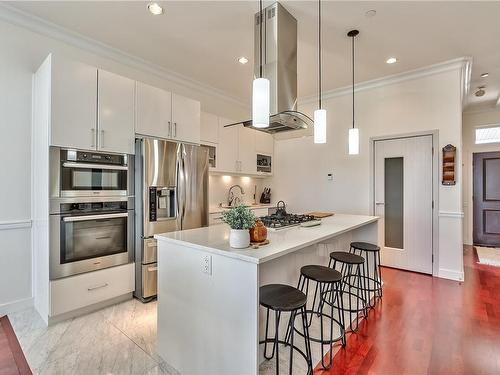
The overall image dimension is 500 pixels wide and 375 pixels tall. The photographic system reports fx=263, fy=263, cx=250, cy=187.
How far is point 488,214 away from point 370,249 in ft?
15.2

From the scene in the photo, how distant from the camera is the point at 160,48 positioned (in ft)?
10.7

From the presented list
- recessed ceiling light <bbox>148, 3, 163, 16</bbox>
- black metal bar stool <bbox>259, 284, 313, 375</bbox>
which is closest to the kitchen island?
black metal bar stool <bbox>259, 284, 313, 375</bbox>

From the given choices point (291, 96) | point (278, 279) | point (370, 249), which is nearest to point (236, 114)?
point (291, 96)

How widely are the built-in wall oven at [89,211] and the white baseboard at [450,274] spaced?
4130 millimetres

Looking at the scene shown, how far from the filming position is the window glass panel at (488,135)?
5.51m

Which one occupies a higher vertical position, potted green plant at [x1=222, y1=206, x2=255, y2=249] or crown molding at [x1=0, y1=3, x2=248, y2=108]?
crown molding at [x1=0, y1=3, x2=248, y2=108]

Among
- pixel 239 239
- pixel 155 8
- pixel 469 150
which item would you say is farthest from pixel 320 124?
pixel 469 150

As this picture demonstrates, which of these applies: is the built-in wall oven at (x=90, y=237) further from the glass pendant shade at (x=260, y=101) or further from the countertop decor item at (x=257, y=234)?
the glass pendant shade at (x=260, y=101)

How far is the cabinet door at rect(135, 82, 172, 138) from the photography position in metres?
3.00

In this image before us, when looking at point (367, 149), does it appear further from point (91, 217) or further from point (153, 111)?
point (91, 217)

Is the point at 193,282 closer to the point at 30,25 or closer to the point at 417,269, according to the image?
the point at 30,25

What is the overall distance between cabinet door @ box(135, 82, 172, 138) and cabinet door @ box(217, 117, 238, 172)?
4.13ft

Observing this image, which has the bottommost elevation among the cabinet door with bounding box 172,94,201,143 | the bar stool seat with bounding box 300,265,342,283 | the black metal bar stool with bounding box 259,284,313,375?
the black metal bar stool with bounding box 259,284,313,375

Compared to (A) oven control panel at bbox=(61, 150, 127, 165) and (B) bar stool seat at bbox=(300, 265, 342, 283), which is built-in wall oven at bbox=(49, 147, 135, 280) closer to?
(A) oven control panel at bbox=(61, 150, 127, 165)
